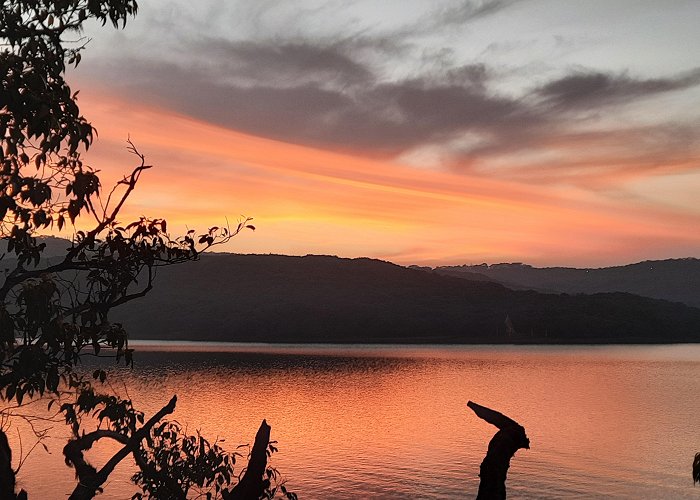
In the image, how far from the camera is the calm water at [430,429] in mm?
65062

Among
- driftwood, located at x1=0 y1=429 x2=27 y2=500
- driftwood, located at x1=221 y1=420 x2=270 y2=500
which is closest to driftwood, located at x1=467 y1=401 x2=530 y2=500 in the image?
driftwood, located at x1=221 y1=420 x2=270 y2=500

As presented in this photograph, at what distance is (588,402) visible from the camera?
132625mm

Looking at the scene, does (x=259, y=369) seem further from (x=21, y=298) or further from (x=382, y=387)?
(x=21, y=298)

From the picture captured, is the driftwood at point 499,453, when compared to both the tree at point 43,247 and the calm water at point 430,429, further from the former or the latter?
the calm water at point 430,429

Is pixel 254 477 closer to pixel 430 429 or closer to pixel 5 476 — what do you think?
pixel 5 476

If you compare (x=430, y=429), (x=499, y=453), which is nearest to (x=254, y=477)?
(x=499, y=453)

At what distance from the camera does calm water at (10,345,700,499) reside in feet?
213

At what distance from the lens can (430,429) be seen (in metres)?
100

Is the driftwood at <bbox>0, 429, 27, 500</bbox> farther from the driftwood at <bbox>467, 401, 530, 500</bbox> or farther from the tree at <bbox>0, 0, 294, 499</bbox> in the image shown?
the driftwood at <bbox>467, 401, 530, 500</bbox>

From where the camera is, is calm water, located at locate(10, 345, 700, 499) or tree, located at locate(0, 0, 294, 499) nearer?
tree, located at locate(0, 0, 294, 499)

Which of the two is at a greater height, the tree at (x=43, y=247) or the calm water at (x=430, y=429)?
the tree at (x=43, y=247)

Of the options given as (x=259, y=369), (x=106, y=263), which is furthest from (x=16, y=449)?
(x=259, y=369)

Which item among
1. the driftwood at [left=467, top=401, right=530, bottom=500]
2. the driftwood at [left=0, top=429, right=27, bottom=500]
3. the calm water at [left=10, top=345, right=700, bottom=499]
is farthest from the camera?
the calm water at [left=10, top=345, right=700, bottom=499]

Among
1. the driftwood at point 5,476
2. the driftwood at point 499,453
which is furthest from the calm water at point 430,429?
the driftwood at point 499,453
